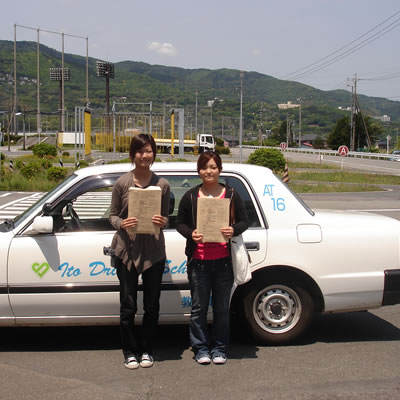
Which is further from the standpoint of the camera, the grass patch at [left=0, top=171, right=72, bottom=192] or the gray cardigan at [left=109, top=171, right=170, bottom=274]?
the grass patch at [left=0, top=171, right=72, bottom=192]

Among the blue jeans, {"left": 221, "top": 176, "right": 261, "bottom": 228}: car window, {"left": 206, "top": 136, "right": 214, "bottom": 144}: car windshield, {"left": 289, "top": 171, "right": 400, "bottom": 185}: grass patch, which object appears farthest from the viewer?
{"left": 206, "top": 136, "right": 214, "bottom": 144}: car windshield

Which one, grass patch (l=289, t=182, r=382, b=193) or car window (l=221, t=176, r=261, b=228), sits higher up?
car window (l=221, t=176, r=261, b=228)

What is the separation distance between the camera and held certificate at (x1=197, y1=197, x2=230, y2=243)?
14.0ft

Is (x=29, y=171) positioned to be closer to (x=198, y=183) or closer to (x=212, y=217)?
(x=198, y=183)

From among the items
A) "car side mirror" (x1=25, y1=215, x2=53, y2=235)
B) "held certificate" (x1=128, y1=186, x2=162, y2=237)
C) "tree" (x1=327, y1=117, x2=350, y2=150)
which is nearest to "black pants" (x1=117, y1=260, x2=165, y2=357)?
"held certificate" (x1=128, y1=186, x2=162, y2=237)

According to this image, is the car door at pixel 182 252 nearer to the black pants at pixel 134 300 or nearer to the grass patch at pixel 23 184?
the black pants at pixel 134 300

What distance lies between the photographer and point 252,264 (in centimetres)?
483

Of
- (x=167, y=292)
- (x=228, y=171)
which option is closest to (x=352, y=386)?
(x=167, y=292)

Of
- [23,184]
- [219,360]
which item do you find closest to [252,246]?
[219,360]

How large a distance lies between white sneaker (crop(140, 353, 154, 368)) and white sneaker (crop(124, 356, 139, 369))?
0.05 m

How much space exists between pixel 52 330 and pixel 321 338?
8.41 feet

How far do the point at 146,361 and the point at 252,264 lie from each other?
1.17m

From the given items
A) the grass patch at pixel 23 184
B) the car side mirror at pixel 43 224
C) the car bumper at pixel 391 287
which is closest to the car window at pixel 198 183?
the car side mirror at pixel 43 224

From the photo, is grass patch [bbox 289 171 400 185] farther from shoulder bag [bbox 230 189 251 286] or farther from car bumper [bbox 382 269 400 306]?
shoulder bag [bbox 230 189 251 286]
